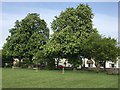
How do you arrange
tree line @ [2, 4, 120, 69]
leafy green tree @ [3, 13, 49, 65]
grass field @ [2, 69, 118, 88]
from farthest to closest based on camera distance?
1. leafy green tree @ [3, 13, 49, 65]
2. tree line @ [2, 4, 120, 69]
3. grass field @ [2, 69, 118, 88]

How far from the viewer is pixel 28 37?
217 ft

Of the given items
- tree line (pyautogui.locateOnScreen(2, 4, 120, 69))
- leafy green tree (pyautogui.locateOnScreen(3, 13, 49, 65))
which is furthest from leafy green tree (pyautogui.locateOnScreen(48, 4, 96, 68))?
leafy green tree (pyautogui.locateOnScreen(3, 13, 49, 65))

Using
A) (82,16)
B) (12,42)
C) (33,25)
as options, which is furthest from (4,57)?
(82,16)

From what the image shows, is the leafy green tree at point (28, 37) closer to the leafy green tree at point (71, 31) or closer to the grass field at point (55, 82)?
the leafy green tree at point (71, 31)

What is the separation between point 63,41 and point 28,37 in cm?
1415

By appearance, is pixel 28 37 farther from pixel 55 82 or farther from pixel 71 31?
pixel 55 82

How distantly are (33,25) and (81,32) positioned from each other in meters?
16.1

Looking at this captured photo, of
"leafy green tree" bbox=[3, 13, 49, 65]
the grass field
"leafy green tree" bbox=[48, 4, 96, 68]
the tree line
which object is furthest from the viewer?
"leafy green tree" bbox=[3, 13, 49, 65]

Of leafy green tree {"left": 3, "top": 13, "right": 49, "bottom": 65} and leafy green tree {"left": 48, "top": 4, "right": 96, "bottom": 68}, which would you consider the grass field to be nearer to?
leafy green tree {"left": 48, "top": 4, "right": 96, "bottom": 68}

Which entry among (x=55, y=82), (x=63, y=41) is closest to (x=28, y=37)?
(x=63, y=41)

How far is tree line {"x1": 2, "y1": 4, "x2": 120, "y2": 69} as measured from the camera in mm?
50562

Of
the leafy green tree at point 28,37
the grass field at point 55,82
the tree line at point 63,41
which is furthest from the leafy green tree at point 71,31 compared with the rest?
the grass field at point 55,82

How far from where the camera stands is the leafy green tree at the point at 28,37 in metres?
64.2

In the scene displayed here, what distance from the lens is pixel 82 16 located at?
2194 inches
